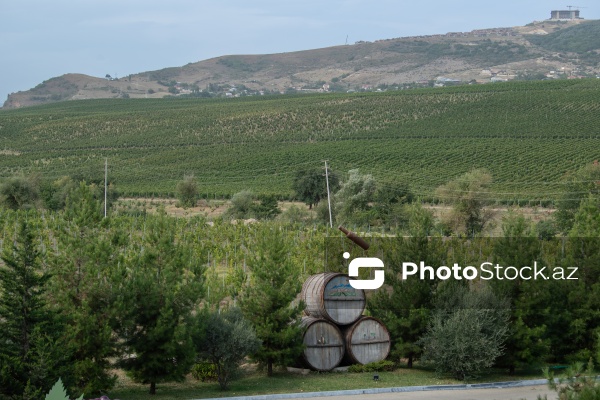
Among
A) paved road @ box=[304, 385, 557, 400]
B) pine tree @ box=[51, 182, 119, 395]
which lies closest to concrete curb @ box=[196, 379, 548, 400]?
paved road @ box=[304, 385, 557, 400]

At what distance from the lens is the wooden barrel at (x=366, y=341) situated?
28.4 metres

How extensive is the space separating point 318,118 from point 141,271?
11307 centimetres

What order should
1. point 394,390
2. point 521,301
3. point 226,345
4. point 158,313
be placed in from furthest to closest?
point 521,301 < point 394,390 < point 226,345 < point 158,313

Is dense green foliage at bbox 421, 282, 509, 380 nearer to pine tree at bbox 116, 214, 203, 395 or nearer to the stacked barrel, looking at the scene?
the stacked barrel

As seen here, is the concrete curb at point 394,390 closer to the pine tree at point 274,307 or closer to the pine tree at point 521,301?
the pine tree at point 521,301

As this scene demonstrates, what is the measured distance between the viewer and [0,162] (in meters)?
112

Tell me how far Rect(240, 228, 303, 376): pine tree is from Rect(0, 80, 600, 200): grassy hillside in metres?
49.9

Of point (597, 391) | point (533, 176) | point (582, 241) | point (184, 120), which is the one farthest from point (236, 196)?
point (184, 120)

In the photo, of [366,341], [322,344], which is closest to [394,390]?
[366,341]

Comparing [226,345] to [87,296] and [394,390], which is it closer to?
[87,296]

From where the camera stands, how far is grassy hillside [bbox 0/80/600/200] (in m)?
94.4

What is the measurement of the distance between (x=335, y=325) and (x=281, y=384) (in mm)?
2672

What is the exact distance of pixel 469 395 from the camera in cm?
2606

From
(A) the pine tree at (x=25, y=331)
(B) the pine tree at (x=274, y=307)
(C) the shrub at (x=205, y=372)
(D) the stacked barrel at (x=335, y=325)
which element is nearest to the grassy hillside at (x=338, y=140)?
(D) the stacked barrel at (x=335, y=325)
